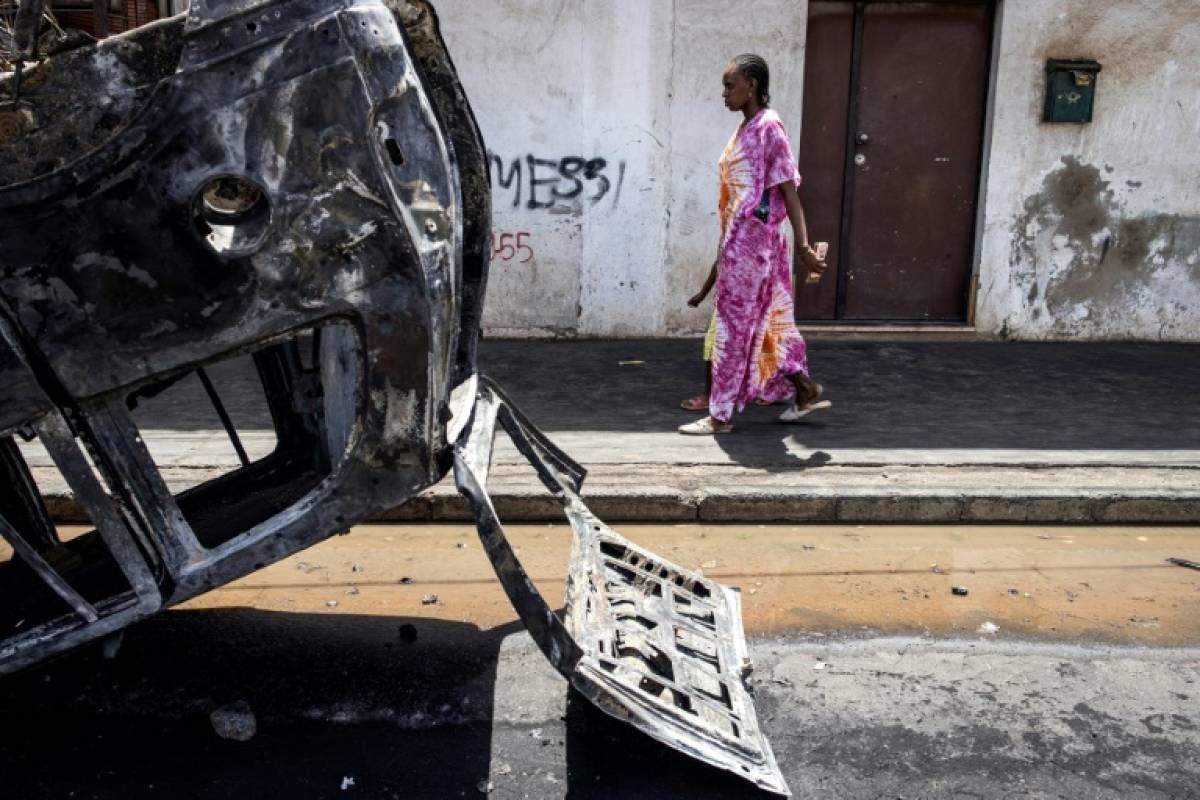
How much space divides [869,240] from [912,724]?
6.22 m

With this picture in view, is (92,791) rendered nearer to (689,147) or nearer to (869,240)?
(689,147)

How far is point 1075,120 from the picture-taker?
27.3 ft

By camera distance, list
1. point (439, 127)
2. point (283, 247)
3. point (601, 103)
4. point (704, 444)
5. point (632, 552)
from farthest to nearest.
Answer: point (601, 103) < point (704, 444) < point (632, 552) < point (439, 127) < point (283, 247)

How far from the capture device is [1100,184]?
847 cm

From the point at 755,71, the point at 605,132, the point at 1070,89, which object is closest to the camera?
the point at 755,71

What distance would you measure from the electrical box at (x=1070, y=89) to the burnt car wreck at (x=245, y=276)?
22.4 ft

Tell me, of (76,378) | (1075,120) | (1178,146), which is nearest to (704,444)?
(76,378)

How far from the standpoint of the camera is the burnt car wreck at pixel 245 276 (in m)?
2.28

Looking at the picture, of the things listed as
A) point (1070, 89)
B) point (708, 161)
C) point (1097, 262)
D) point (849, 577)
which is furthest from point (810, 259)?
point (1097, 262)

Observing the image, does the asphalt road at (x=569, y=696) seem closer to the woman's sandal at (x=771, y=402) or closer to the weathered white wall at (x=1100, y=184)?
the woman's sandal at (x=771, y=402)

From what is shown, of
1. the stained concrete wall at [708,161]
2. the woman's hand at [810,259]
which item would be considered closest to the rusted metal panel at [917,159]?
the stained concrete wall at [708,161]

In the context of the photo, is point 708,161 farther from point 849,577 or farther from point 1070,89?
point 849,577

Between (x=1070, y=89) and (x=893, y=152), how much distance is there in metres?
1.43

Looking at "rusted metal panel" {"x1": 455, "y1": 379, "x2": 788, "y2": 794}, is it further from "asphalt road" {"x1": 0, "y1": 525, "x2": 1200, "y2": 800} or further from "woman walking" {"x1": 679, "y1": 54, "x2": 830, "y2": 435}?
"woman walking" {"x1": 679, "y1": 54, "x2": 830, "y2": 435}
